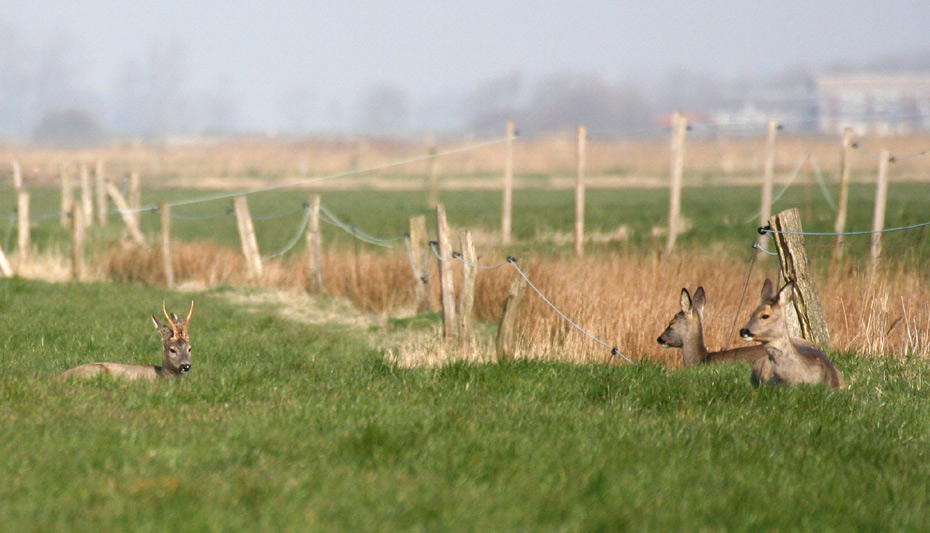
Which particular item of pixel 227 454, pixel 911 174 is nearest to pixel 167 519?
pixel 227 454

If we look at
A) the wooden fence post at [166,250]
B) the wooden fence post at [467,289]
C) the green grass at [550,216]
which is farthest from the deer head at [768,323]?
the wooden fence post at [166,250]

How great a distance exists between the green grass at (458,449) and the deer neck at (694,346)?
81cm

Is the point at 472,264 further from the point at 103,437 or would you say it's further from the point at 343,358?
the point at 103,437

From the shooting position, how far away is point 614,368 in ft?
32.3

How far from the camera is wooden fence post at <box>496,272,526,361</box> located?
11.0 m

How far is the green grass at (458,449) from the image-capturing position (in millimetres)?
5465

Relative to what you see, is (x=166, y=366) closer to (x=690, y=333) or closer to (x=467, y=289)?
(x=467, y=289)

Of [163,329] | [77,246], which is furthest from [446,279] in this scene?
[77,246]

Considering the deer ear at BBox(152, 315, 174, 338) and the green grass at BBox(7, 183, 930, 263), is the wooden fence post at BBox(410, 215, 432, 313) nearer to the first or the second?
the green grass at BBox(7, 183, 930, 263)

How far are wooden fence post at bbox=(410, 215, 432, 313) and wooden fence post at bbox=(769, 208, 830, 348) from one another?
6.53m

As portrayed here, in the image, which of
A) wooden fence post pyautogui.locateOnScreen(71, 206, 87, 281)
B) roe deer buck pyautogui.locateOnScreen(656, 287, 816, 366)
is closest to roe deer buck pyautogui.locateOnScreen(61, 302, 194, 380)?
roe deer buck pyautogui.locateOnScreen(656, 287, 816, 366)

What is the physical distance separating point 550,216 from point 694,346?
23.1m

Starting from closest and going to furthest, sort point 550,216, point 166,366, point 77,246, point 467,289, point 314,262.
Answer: point 166,366 → point 467,289 → point 314,262 → point 77,246 → point 550,216

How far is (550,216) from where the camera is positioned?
1330 inches
